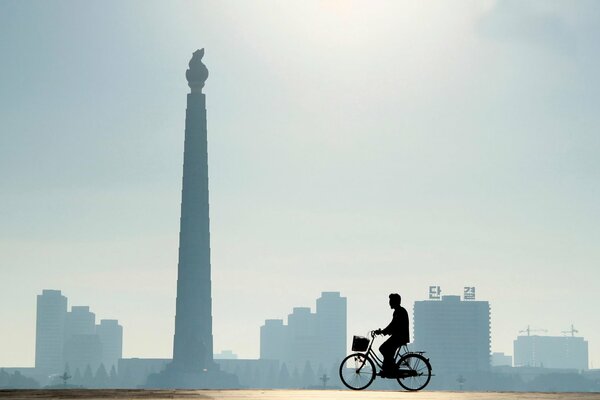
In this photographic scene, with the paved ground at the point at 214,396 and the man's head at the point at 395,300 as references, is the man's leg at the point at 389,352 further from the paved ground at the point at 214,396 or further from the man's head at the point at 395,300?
the paved ground at the point at 214,396

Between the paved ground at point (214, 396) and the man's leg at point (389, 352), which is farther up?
the man's leg at point (389, 352)

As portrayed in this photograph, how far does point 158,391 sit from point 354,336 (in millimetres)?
5728

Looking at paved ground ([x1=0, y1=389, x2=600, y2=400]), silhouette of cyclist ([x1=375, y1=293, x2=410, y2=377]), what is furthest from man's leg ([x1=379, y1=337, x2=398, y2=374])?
paved ground ([x1=0, y1=389, x2=600, y2=400])

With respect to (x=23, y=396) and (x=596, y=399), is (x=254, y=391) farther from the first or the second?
(x=596, y=399)

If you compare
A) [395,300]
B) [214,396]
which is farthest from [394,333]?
[214,396]

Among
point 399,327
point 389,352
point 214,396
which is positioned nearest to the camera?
point 214,396

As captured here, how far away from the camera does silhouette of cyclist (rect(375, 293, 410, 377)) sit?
1452 inches

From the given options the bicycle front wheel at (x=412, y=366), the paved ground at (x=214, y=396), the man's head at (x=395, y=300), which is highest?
the man's head at (x=395, y=300)

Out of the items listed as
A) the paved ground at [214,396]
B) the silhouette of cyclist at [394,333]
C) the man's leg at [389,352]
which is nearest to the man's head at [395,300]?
the silhouette of cyclist at [394,333]

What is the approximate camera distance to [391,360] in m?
37.2

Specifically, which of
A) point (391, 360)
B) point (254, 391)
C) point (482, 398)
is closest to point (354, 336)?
point (391, 360)

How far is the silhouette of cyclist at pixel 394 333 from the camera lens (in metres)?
36.9

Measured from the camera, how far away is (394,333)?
121ft

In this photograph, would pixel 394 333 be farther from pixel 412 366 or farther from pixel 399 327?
pixel 412 366
